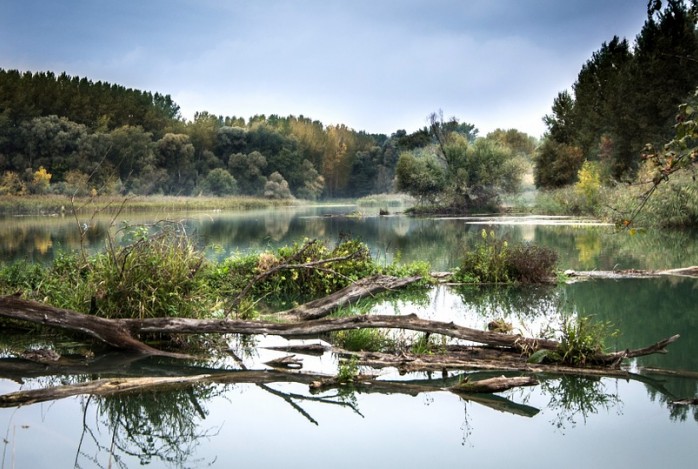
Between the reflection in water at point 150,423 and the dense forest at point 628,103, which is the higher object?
the dense forest at point 628,103

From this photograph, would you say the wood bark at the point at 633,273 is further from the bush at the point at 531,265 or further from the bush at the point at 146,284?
the bush at the point at 146,284

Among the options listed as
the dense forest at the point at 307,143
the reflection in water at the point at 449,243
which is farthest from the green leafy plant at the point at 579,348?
the dense forest at the point at 307,143

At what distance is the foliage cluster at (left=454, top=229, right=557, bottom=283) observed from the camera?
1275 centimetres

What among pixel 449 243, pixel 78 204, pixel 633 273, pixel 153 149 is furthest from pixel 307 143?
pixel 633 273

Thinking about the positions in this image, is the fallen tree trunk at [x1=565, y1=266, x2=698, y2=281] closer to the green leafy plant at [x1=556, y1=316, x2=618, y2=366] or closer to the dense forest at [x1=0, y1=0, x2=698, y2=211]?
the green leafy plant at [x1=556, y1=316, x2=618, y2=366]

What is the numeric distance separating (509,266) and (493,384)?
773 cm

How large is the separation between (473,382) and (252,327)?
8.06ft

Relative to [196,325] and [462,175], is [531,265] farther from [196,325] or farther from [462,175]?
[462,175]

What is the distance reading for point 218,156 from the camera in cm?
8069

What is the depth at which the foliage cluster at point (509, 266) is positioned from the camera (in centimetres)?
1275

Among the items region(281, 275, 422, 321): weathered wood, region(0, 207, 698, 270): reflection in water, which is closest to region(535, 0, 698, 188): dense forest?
region(0, 207, 698, 270): reflection in water

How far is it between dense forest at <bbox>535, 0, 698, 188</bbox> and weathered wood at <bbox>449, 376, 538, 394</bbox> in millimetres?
25343

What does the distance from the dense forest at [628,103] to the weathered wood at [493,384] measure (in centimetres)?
2534

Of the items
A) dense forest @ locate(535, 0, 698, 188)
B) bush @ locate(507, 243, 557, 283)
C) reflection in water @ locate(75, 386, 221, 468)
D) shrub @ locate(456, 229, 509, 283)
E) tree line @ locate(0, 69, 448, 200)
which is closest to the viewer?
reflection in water @ locate(75, 386, 221, 468)
